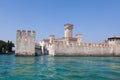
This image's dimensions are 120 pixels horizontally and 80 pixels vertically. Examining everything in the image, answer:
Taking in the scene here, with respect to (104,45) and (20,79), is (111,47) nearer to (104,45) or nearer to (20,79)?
(104,45)

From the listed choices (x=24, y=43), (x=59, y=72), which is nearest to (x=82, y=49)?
(x=24, y=43)

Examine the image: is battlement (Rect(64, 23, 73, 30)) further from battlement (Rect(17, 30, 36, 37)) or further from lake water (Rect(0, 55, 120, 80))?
lake water (Rect(0, 55, 120, 80))

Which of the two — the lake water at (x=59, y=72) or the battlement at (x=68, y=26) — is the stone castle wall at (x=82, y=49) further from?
the lake water at (x=59, y=72)

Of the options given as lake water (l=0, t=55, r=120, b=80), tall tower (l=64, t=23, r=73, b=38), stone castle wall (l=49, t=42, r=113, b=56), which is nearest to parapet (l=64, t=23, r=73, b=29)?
tall tower (l=64, t=23, r=73, b=38)

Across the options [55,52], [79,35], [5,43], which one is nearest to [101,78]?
[55,52]

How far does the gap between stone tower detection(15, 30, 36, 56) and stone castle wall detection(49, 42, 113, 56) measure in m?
6.99

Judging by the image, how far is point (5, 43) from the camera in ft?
228

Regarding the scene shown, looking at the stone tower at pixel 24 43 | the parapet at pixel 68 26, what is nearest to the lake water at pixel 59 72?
the stone tower at pixel 24 43

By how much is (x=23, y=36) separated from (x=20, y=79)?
31.7 metres

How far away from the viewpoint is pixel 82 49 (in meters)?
51.6

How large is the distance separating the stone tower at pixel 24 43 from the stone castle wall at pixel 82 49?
6.99 meters

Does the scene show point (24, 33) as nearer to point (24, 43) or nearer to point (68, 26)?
point (24, 43)

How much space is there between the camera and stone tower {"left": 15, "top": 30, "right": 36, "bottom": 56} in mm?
43312

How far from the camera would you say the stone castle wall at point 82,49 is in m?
49.9
